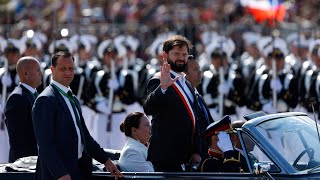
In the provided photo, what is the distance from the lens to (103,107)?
51.2ft

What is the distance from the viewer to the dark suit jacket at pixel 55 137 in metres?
7.71

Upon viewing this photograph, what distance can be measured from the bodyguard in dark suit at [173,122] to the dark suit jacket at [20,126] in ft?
4.67

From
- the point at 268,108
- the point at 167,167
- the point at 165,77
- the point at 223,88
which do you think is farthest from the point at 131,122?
the point at 223,88

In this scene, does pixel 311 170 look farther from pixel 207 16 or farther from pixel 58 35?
pixel 207 16

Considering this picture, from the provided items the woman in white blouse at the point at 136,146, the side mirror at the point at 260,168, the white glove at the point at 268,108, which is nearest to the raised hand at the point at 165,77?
the woman in white blouse at the point at 136,146

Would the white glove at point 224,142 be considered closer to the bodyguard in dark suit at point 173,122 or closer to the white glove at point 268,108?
the bodyguard in dark suit at point 173,122

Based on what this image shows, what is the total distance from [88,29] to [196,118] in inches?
539

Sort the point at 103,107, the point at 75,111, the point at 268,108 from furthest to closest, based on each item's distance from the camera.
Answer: the point at 103,107
the point at 268,108
the point at 75,111

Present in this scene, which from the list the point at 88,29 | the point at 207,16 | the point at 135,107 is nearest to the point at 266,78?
the point at 135,107

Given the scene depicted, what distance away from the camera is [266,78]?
52.0 ft

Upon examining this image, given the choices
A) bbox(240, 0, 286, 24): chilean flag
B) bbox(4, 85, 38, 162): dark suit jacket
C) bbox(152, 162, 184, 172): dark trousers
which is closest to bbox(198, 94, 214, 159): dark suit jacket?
bbox(152, 162, 184, 172): dark trousers

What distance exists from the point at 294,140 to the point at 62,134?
5.70ft

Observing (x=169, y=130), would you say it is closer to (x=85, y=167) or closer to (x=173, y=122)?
(x=173, y=122)

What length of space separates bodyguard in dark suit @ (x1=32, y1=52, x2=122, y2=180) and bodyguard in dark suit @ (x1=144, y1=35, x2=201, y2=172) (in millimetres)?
555
